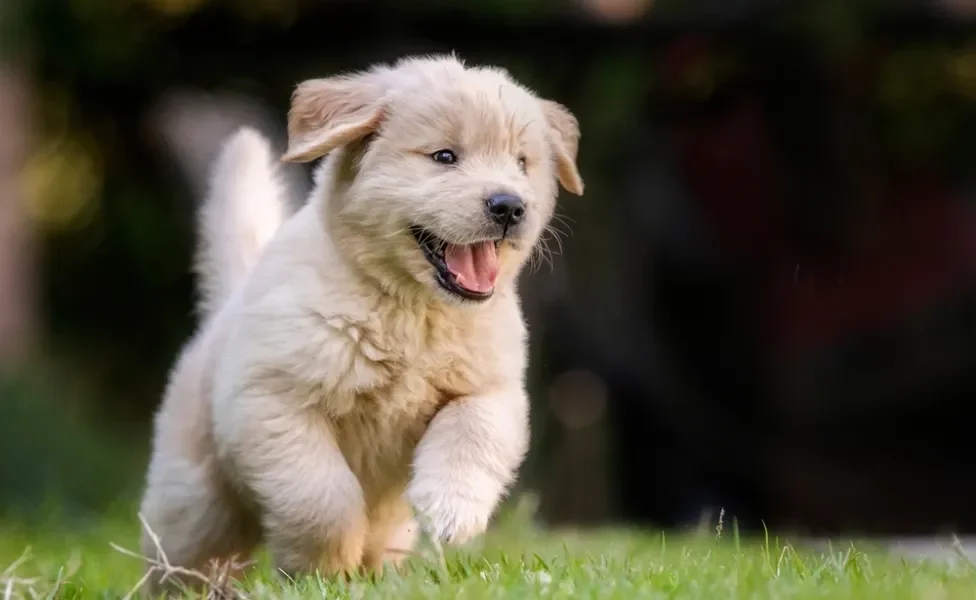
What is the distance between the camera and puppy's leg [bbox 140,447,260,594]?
393 cm

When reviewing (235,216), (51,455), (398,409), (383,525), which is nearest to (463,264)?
(398,409)

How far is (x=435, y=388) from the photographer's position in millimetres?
3625

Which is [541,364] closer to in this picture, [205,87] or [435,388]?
[205,87]

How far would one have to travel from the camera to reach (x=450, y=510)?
10.8 ft

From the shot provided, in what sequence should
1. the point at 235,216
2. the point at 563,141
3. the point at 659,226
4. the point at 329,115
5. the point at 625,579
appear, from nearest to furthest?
the point at 625,579 → the point at 329,115 → the point at 563,141 → the point at 235,216 → the point at 659,226

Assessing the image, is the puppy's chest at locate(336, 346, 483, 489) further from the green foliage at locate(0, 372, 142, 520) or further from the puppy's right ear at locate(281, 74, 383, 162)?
the green foliage at locate(0, 372, 142, 520)

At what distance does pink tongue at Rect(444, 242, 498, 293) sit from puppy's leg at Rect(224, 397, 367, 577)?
1.73ft

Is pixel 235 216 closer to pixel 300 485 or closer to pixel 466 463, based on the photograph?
pixel 300 485

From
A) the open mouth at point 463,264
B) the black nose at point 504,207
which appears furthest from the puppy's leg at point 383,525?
the black nose at point 504,207

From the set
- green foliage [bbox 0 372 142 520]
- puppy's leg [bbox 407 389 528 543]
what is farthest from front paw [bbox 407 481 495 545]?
green foliage [bbox 0 372 142 520]

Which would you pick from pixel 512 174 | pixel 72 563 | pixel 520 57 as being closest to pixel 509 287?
pixel 512 174

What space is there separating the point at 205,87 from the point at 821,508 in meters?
4.72

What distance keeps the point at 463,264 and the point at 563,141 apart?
63 centimetres

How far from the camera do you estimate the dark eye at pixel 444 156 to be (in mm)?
3586
